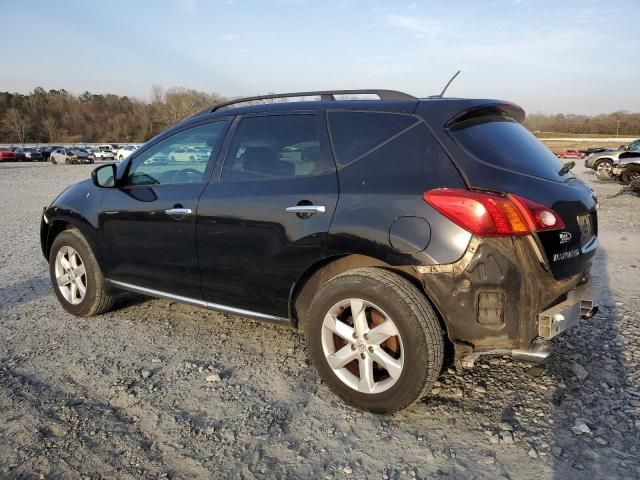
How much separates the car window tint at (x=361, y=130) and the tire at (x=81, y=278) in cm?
247

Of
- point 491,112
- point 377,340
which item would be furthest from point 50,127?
point 377,340

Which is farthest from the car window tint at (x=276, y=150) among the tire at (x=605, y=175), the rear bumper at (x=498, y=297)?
the tire at (x=605, y=175)

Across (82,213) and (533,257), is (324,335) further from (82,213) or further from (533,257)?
(82,213)

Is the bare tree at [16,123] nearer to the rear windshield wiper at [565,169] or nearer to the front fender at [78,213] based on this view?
the front fender at [78,213]

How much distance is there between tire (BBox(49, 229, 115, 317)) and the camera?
14.2ft

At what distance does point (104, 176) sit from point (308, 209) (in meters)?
2.21

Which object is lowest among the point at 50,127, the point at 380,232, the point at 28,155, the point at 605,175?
the point at 605,175

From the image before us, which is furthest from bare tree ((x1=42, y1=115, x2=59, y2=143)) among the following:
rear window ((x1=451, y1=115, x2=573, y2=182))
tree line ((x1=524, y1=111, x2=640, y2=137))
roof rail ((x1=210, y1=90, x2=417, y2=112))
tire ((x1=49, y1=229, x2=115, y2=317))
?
rear window ((x1=451, y1=115, x2=573, y2=182))

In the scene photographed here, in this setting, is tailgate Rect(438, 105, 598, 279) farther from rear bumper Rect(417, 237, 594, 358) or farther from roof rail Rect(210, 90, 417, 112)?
roof rail Rect(210, 90, 417, 112)

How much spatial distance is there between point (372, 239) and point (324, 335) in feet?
2.09

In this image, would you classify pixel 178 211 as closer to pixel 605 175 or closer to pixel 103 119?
pixel 605 175

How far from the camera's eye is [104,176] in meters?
4.32

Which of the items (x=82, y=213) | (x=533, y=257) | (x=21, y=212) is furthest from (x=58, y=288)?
(x=21, y=212)

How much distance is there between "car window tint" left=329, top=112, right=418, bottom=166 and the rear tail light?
57 cm
